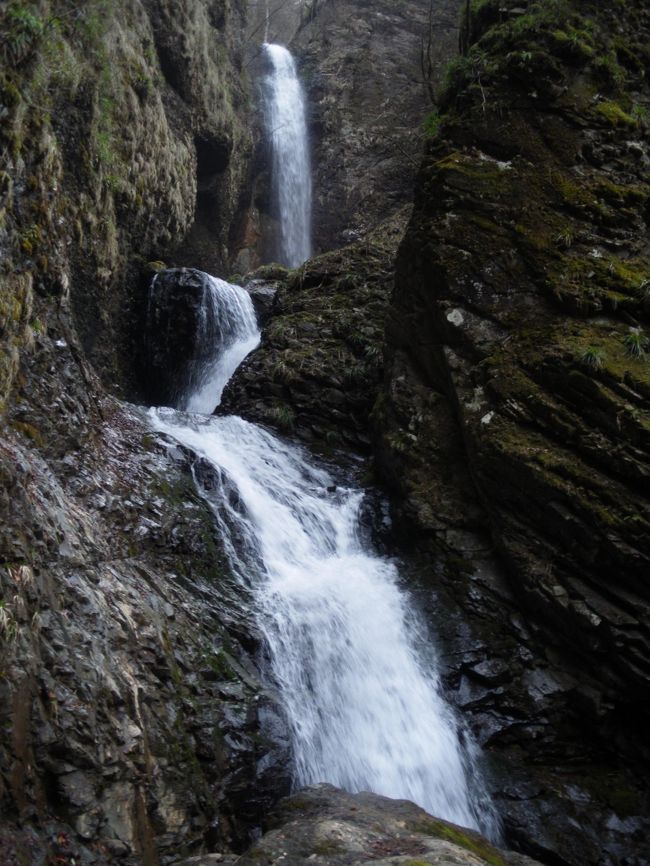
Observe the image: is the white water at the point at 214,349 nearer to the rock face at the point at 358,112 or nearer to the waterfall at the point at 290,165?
the rock face at the point at 358,112

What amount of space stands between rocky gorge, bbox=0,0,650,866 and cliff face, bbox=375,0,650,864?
1.5 inches

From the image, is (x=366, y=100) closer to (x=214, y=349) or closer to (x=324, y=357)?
(x=214, y=349)

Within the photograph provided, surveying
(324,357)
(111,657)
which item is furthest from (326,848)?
(324,357)

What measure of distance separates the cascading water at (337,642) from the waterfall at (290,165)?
51.6ft

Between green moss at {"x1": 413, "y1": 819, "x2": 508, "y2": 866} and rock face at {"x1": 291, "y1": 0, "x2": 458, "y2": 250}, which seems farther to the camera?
rock face at {"x1": 291, "y1": 0, "x2": 458, "y2": 250}

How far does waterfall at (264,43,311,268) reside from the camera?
24750mm

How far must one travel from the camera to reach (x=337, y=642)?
7656 millimetres

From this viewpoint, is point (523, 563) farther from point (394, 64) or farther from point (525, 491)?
point (394, 64)

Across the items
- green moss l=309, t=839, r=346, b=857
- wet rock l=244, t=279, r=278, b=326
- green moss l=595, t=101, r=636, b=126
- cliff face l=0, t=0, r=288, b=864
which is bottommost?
green moss l=309, t=839, r=346, b=857

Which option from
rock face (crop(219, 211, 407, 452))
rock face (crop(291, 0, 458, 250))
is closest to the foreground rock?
rock face (crop(219, 211, 407, 452))

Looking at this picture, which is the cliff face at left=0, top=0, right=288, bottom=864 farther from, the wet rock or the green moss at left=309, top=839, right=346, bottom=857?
the wet rock

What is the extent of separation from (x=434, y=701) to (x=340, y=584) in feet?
6.15

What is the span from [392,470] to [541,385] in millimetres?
2826

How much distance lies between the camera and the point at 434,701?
759cm
